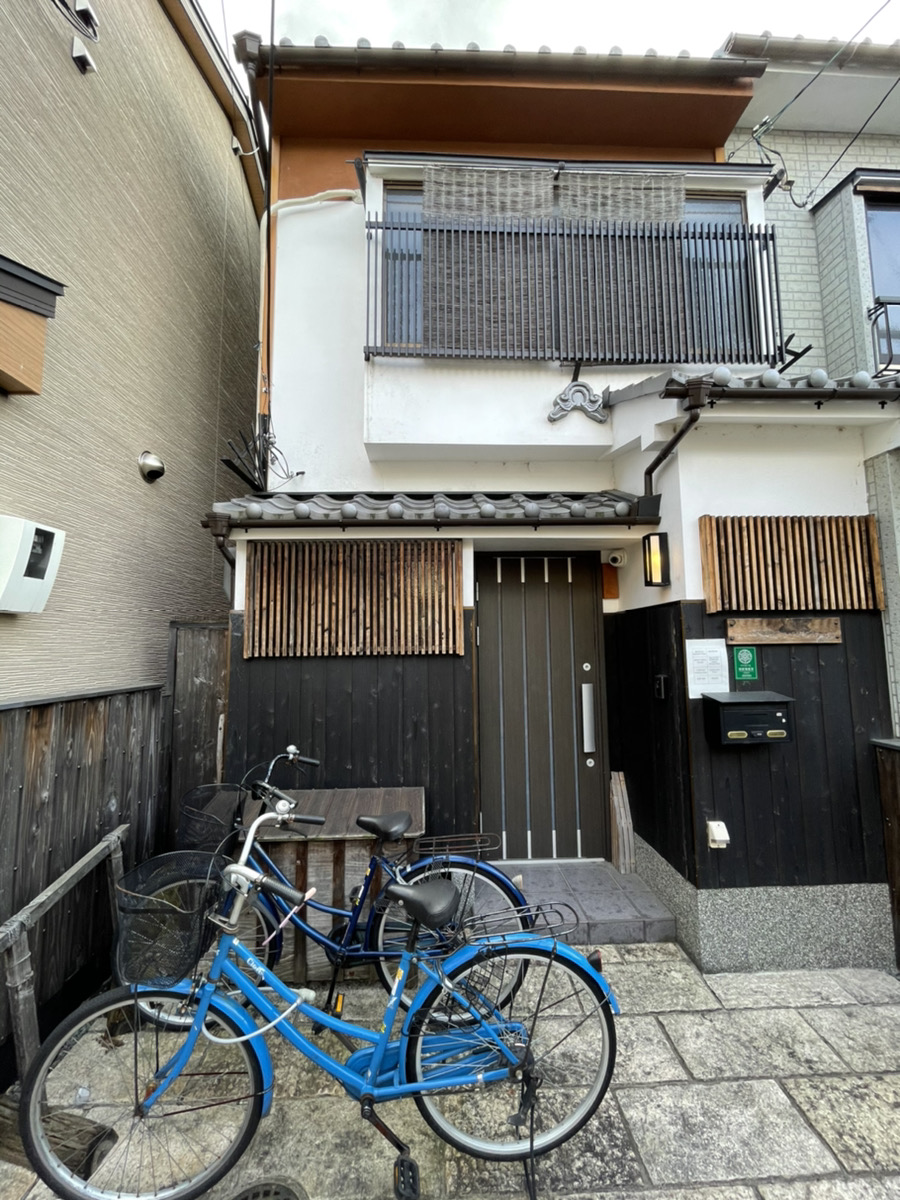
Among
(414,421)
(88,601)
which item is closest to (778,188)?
(414,421)

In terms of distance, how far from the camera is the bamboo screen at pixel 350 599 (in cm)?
438

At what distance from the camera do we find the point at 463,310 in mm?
4875

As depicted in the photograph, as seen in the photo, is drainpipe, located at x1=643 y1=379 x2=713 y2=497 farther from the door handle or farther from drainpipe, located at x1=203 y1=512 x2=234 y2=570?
drainpipe, located at x1=203 y1=512 x2=234 y2=570

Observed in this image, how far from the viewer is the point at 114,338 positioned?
4.29 meters

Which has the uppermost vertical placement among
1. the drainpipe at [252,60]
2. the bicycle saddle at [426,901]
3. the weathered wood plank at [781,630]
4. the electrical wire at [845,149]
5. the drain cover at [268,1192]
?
the drainpipe at [252,60]

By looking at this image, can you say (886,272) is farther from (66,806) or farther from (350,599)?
(66,806)

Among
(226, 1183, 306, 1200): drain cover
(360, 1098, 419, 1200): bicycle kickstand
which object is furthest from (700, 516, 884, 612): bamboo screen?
(226, 1183, 306, 1200): drain cover

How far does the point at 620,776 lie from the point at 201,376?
20.5ft

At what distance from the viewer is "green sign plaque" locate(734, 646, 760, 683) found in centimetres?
390

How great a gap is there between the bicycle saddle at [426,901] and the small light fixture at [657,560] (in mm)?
2920

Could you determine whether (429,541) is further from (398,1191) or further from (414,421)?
(398,1191)

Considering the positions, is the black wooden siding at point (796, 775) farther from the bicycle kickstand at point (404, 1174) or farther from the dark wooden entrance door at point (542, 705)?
the bicycle kickstand at point (404, 1174)

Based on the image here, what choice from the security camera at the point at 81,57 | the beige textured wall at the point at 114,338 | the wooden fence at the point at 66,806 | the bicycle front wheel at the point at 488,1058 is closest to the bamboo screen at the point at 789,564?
the bicycle front wheel at the point at 488,1058

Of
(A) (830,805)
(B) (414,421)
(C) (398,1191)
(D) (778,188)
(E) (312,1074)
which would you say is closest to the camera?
(C) (398,1191)
